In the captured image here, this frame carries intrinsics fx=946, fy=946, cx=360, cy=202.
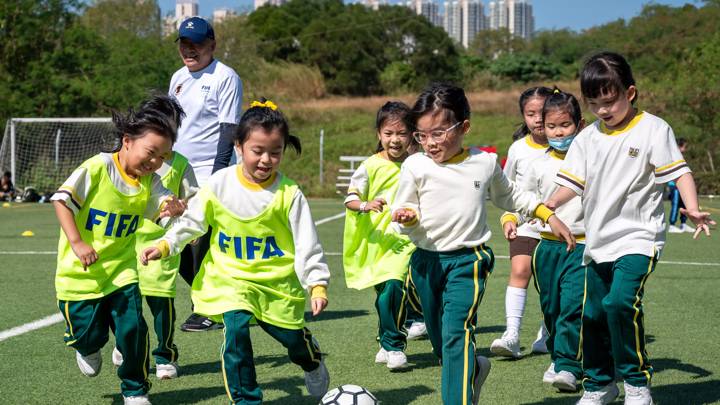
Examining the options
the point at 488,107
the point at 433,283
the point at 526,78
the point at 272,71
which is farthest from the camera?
the point at 526,78

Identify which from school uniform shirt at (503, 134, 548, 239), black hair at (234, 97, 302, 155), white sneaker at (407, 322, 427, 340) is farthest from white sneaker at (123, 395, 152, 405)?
school uniform shirt at (503, 134, 548, 239)

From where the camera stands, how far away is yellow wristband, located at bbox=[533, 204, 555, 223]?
4816 millimetres

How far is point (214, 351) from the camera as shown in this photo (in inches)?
246

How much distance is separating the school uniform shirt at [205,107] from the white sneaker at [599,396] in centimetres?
332

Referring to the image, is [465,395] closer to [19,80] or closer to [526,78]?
[19,80]

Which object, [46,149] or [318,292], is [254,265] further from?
[46,149]

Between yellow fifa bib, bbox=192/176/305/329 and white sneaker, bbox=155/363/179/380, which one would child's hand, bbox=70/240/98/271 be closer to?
yellow fifa bib, bbox=192/176/305/329

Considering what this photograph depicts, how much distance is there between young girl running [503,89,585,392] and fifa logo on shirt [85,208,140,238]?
6.80 feet

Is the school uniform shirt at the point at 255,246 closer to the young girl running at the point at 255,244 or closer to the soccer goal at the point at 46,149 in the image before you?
the young girl running at the point at 255,244

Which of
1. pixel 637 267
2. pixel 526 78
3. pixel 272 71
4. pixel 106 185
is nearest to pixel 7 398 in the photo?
pixel 106 185

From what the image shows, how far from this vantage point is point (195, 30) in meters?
6.81

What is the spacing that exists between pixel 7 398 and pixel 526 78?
55.8 m

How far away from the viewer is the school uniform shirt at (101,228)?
4762mm

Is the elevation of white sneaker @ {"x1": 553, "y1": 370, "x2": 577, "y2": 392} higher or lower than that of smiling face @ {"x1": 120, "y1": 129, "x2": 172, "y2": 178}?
lower
